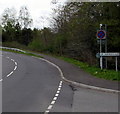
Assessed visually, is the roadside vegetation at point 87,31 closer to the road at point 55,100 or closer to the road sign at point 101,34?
the road sign at point 101,34

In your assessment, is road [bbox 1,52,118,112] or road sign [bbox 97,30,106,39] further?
road sign [bbox 97,30,106,39]

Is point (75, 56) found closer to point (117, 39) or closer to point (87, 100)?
point (117, 39)

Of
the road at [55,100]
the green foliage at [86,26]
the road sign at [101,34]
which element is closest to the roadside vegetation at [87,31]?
the green foliage at [86,26]

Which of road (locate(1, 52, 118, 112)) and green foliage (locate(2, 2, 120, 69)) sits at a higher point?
green foliage (locate(2, 2, 120, 69))

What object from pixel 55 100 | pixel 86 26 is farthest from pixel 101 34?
pixel 55 100

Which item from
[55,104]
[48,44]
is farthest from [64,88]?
[48,44]

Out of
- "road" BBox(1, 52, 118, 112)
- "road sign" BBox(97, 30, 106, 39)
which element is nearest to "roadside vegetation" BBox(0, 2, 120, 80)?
"road sign" BBox(97, 30, 106, 39)

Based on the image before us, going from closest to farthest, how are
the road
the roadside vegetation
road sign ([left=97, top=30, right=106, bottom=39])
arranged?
the road, road sign ([left=97, top=30, right=106, bottom=39]), the roadside vegetation

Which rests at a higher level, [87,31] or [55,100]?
[87,31]

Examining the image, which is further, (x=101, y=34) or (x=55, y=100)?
(x=101, y=34)

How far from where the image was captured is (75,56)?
33781 millimetres

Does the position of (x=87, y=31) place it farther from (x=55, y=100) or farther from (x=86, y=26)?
(x=55, y=100)

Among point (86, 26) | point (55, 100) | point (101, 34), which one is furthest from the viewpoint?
point (86, 26)

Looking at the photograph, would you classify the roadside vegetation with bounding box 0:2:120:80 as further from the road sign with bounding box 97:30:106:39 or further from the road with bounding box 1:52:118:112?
the road with bounding box 1:52:118:112
